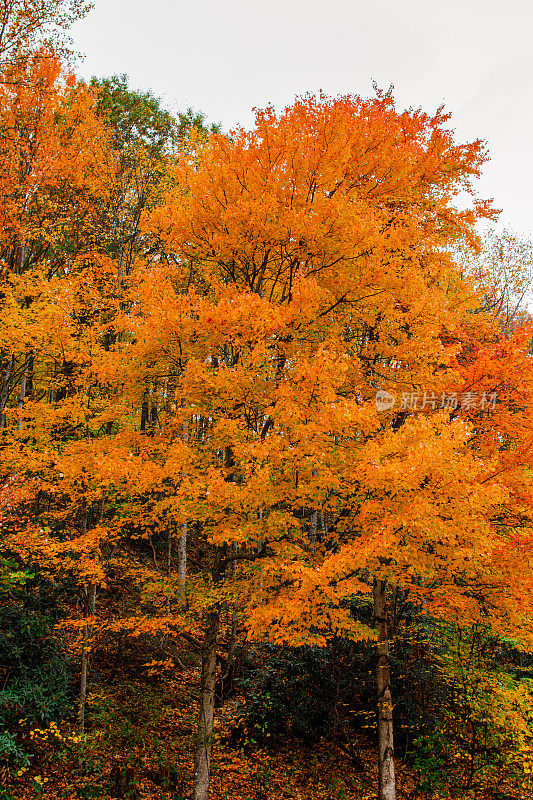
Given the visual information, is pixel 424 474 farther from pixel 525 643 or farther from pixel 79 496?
pixel 79 496

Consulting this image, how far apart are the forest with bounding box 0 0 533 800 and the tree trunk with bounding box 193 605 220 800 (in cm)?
3

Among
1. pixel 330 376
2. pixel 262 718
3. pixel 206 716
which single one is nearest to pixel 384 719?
pixel 206 716

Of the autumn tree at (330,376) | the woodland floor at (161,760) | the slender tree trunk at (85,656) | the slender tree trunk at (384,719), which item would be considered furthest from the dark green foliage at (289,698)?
the slender tree trunk at (85,656)

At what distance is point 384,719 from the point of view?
A: 8.23m

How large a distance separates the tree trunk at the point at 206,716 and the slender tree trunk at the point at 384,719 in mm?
2968

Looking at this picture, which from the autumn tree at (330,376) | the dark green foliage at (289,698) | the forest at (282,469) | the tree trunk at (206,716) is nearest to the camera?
the autumn tree at (330,376)

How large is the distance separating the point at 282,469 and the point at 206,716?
4.55m

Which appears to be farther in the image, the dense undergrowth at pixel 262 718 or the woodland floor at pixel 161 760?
the dense undergrowth at pixel 262 718

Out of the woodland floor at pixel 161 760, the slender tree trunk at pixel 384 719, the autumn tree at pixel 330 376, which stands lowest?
the woodland floor at pixel 161 760

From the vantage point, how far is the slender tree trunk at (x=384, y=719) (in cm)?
801

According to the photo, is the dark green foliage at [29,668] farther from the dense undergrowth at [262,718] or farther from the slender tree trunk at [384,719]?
the slender tree trunk at [384,719]

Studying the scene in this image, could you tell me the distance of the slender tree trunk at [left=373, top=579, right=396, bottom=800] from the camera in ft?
26.3

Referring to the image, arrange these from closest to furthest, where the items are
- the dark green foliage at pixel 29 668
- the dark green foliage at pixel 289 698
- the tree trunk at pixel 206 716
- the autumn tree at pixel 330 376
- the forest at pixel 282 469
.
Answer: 1. the autumn tree at pixel 330 376
2. the forest at pixel 282 469
3. the tree trunk at pixel 206 716
4. the dark green foliage at pixel 29 668
5. the dark green foliage at pixel 289 698

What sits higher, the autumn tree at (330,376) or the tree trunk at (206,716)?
the autumn tree at (330,376)
